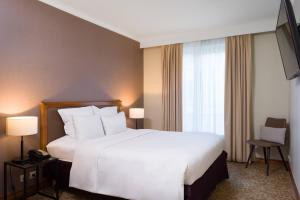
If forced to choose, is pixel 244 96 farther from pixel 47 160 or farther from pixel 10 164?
pixel 10 164

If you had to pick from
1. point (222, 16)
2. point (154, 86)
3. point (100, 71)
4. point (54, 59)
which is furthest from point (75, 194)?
point (222, 16)

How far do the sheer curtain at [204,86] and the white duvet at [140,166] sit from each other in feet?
6.11

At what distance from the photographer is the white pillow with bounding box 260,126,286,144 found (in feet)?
12.3

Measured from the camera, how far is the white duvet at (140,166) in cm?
218

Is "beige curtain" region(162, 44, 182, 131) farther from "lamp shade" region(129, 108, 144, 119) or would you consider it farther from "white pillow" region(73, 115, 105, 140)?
"white pillow" region(73, 115, 105, 140)

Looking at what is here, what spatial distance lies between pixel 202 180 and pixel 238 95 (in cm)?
245

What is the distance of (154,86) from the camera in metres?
5.52

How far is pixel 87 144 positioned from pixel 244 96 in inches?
122

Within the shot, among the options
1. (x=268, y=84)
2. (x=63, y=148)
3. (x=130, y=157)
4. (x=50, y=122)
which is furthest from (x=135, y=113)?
(x=268, y=84)

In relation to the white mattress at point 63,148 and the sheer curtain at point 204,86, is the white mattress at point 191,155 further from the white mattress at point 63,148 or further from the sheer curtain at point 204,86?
the sheer curtain at point 204,86

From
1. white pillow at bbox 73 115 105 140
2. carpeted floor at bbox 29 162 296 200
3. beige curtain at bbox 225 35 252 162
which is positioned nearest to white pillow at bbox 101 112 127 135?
white pillow at bbox 73 115 105 140

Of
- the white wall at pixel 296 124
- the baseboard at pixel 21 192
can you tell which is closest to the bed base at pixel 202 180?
the baseboard at pixel 21 192

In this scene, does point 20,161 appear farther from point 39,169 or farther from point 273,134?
point 273,134

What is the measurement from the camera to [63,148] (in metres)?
2.93
